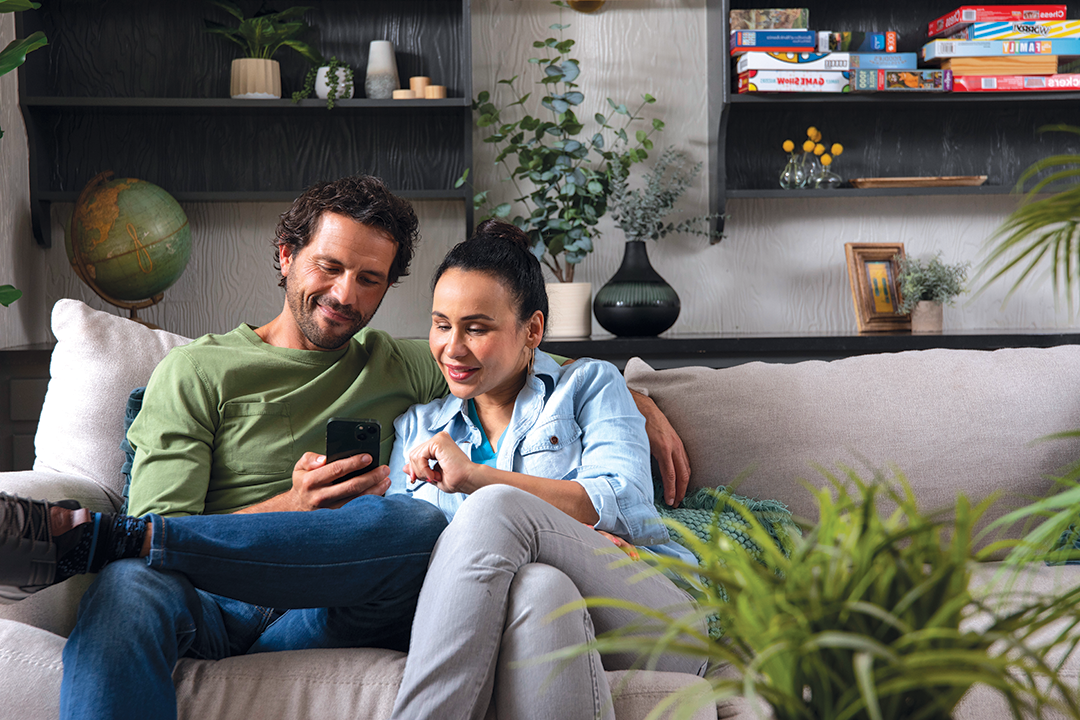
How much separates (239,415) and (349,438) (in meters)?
0.24

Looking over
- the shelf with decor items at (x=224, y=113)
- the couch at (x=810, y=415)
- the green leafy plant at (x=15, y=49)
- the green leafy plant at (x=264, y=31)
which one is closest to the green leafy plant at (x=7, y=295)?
the couch at (x=810, y=415)

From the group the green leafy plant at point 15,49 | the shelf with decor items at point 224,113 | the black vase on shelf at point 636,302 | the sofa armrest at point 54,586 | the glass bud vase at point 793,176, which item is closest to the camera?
Result: the sofa armrest at point 54,586

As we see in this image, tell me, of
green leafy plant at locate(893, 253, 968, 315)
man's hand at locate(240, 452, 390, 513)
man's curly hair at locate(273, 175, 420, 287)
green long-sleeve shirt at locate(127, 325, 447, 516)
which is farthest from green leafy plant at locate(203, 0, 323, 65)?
green leafy plant at locate(893, 253, 968, 315)

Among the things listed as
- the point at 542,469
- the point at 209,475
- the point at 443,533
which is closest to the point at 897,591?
the point at 443,533

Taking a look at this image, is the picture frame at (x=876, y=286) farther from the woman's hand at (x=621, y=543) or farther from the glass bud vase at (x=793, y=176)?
the woman's hand at (x=621, y=543)

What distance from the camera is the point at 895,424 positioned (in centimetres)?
160

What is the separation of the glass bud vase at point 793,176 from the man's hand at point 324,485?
5.47ft

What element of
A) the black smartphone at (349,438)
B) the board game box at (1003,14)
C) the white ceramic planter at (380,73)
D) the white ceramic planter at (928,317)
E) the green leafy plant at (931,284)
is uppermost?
the board game box at (1003,14)

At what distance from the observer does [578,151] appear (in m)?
2.35

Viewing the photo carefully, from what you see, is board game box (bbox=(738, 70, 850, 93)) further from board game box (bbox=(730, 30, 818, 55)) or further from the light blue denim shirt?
the light blue denim shirt

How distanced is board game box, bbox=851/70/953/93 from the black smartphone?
1739 mm

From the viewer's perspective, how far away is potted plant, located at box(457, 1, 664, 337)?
234 centimetres

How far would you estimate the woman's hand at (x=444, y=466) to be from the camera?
50.4 inches

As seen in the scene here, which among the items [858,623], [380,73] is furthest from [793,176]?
[858,623]
